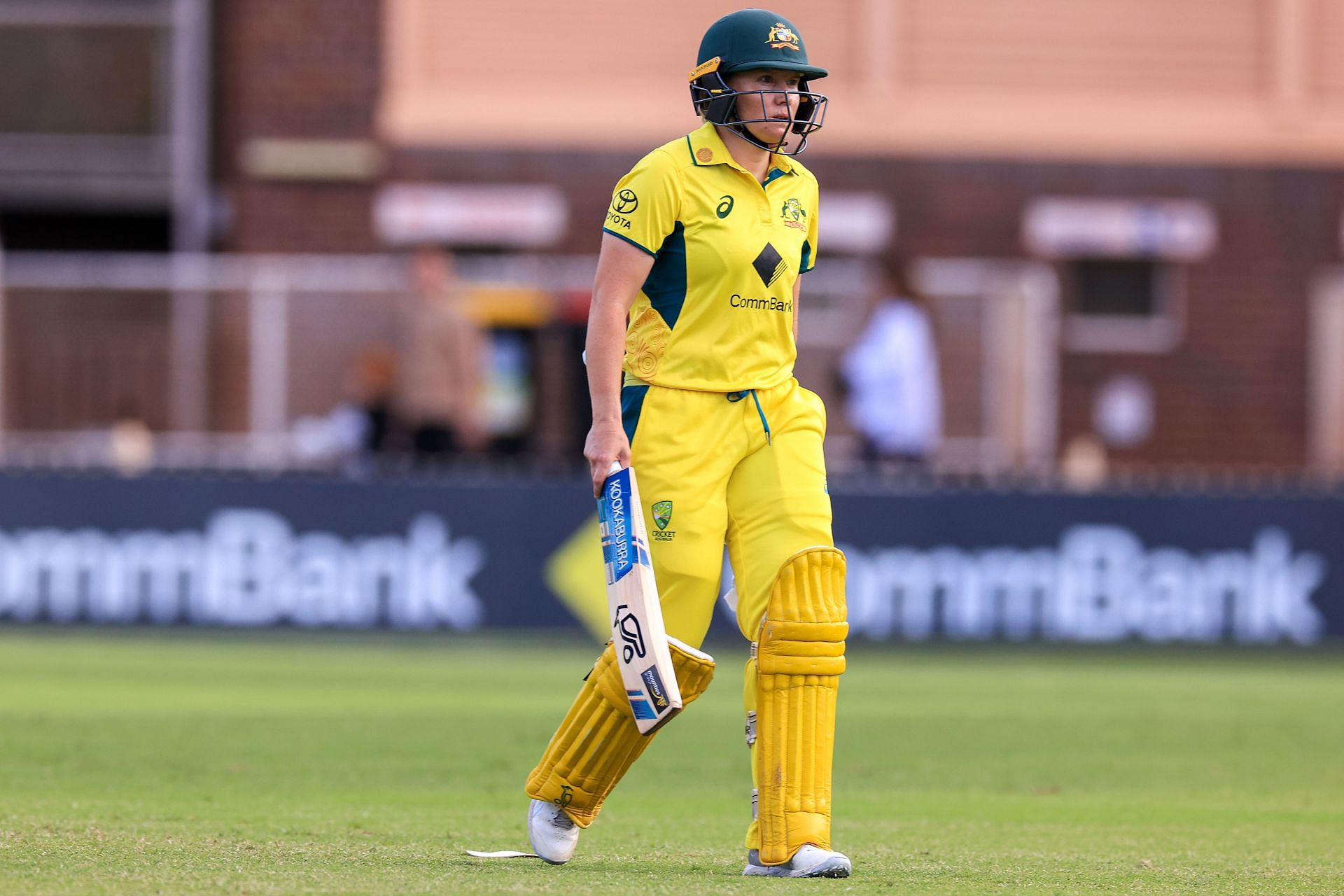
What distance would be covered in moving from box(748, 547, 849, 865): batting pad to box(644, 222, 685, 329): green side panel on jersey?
745mm

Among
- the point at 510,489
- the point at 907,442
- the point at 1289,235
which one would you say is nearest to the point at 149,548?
the point at 510,489

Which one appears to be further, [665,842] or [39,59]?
[39,59]

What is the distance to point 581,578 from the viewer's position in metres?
14.2

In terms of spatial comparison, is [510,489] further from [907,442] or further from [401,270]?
[401,270]

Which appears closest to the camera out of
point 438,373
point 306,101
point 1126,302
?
point 438,373

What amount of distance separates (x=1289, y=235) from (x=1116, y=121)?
7.63 ft

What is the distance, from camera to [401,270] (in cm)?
2267

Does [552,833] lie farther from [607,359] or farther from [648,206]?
[648,206]

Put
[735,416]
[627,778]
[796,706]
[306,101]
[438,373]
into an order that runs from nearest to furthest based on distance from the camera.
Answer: [796,706]
[735,416]
[627,778]
[438,373]
[306,101]

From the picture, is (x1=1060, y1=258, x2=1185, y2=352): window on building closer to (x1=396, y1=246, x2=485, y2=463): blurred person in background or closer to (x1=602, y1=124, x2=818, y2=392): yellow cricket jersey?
(x1=396, y1=246, x2=485, y2=463): blurred person in background

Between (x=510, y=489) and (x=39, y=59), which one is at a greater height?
(x=39, y=59)

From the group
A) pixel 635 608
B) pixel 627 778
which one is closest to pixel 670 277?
pixel 635 608

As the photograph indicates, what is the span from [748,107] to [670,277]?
0.50 metres

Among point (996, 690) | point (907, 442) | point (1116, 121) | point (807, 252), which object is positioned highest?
point (1116, 121)
